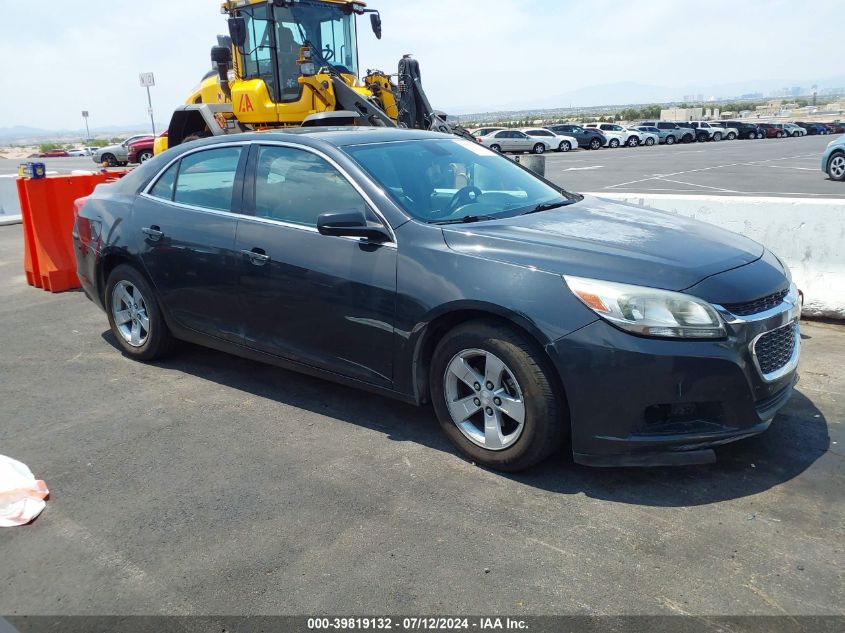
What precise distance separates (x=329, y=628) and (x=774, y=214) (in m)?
5.22

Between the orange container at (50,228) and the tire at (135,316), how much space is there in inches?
106

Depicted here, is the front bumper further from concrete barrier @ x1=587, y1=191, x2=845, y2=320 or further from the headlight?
concrete barrier @ x1=587, y1=191, x2=845, y2=320

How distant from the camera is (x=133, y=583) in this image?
9.58 ft

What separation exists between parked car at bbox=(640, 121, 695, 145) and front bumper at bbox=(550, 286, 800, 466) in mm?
52459

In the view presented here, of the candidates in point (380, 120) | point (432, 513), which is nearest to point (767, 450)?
point (432, 513)

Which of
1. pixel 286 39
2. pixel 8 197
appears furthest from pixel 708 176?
pixel 8 197

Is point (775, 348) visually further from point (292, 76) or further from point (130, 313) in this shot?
point (292, 76)

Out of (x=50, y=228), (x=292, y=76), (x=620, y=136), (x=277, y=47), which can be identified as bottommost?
(x=620, y=136)

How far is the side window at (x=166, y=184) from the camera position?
522cm

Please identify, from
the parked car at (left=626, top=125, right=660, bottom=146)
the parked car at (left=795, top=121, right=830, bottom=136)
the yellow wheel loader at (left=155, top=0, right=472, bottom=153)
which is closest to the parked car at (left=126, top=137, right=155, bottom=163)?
the yellow wheel loader at (left=155, top=0, right=472, bottom=153)

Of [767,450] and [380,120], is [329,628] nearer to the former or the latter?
[767,450]

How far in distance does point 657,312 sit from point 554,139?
139 ft

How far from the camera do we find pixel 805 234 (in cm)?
612

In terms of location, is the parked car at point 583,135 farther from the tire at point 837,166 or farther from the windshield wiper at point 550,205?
the windshield wiper at point 550,205
